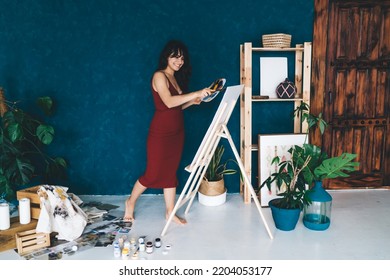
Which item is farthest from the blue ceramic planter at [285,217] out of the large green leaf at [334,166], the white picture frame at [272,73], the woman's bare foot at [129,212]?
the white picture frame at [272,73]

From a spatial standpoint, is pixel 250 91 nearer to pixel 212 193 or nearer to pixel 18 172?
pixel 212 193

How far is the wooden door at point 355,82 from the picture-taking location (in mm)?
4152

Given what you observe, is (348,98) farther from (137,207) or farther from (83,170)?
(83,170)

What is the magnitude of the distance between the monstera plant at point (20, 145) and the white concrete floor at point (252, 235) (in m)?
0.70

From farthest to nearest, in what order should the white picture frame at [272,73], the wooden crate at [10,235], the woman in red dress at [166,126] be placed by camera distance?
the white picture frame at [272,73] → the woman in red dress at [166,126] → the wooden crate at [10,235]

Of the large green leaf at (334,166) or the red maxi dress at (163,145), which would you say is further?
the red maxi dress at (163,145)

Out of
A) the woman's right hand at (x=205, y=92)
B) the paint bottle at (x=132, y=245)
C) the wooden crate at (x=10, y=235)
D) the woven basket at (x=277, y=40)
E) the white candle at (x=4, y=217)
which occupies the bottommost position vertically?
the paint bottle at (x=132, y=245)

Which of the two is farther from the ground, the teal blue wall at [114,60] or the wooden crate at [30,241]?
the teal blue wall at [114,60]

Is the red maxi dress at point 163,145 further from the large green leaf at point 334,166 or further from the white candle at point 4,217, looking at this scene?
the large green leaf at point 334,166

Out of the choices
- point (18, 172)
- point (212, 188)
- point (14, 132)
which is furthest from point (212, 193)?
point (14, 132)

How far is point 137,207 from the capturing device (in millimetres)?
3918

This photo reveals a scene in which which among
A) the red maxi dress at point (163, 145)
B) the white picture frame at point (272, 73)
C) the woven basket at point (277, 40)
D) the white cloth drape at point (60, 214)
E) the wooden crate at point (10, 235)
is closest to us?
the wooden crate at point (10, 235)

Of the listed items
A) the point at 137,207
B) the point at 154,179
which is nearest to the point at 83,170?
the point at 137,207

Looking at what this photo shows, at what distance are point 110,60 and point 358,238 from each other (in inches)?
115
